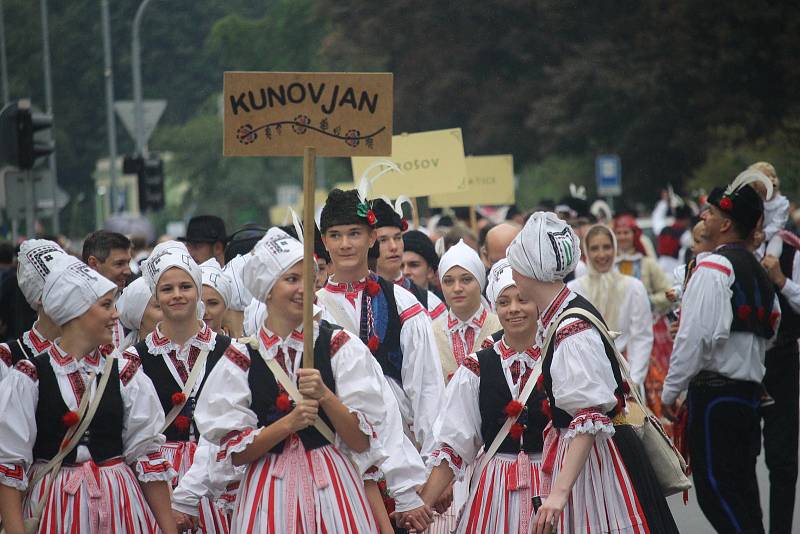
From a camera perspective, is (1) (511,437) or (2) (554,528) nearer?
(2) (554,528)

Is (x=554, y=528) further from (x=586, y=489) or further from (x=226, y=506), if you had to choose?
(x=226, y=506)

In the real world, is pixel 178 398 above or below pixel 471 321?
below

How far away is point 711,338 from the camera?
8102 millimetres

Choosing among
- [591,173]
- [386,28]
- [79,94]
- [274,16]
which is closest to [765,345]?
[386,28]

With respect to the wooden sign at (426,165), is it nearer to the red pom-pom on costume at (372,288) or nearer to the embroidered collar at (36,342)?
the red pom-pom on costume at (372,288)

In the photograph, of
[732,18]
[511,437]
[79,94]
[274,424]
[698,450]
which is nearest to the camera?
[274,424]

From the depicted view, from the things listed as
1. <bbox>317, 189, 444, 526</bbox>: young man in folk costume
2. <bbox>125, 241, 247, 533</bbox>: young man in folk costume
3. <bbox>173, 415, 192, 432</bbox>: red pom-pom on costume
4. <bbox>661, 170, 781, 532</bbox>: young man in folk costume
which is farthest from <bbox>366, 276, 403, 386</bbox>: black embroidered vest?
<bbox>661, 170, 781, 532</bbox>: young man in folk costume

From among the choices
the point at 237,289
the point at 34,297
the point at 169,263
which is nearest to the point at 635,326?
the point at 237,289

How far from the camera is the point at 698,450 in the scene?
27.1 ft

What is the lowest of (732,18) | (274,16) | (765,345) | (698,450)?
(698,450)

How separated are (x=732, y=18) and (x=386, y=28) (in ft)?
29.8

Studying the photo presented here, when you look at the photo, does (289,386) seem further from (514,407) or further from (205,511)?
(205,511)

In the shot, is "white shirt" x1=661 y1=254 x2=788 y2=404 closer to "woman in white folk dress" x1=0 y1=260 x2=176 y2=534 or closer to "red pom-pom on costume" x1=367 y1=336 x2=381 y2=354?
"red pom-pom on costume" x1=367 y1=336 x2=381 y2=354

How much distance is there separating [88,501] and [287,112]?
1840 mm
